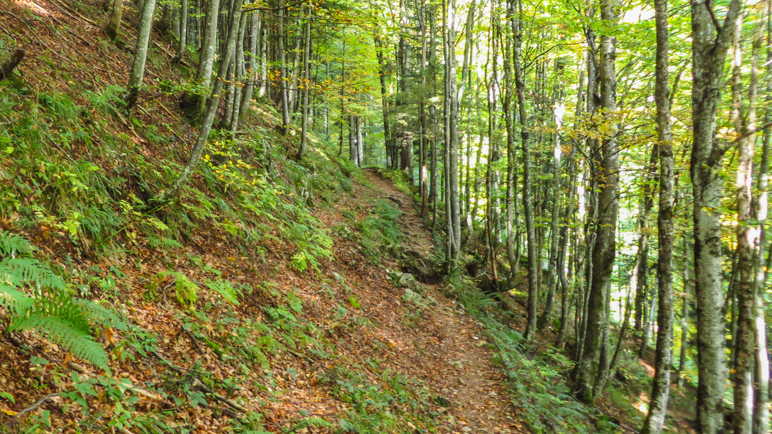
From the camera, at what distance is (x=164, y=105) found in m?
8.82

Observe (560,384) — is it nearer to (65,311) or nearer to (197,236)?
(197,236)

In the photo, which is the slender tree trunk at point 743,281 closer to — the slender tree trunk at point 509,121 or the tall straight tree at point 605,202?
the tall straight tree at point 605,202

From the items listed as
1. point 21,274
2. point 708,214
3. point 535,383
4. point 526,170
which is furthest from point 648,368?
point 21,274

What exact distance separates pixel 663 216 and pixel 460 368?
200 inches

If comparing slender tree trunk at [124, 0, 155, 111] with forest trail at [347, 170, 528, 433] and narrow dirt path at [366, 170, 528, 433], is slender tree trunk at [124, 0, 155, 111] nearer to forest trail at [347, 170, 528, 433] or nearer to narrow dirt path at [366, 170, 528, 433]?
forest trail at [347, 170, 528, 433]

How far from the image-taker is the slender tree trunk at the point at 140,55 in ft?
22.5

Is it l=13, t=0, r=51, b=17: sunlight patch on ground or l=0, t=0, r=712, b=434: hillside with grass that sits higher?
l=13, t=0, r=51, b=17: sunlight patch on ground

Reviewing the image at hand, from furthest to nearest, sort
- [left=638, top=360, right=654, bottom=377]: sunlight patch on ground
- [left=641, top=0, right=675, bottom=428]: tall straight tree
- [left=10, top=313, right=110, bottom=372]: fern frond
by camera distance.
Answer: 1. [left=638, top=360, right=654, bottom=377]: sunlight patch on ground
2. [left=641, top=0, right=675, bottom=428]: tall straight tree
3. [left=10, top=313, right=110, bottom=372]: fern frond

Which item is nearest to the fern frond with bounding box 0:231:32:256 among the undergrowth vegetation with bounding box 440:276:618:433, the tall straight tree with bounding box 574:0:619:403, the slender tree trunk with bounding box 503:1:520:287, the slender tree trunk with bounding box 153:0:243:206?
the slender tree trunk with bounding box 153:0:243:206

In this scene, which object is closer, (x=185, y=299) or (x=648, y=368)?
(x=185, y=299)

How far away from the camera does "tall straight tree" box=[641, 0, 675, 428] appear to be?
6114 mm

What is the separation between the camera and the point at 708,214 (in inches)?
217

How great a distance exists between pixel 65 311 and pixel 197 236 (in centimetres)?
435

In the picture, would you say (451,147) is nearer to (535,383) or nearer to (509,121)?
(509,121)
